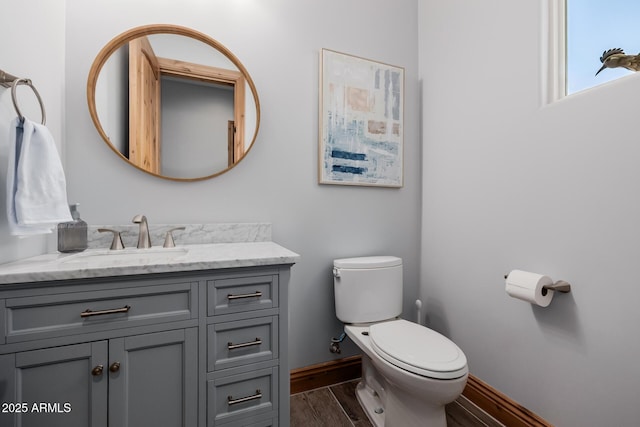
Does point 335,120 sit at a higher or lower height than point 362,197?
higher

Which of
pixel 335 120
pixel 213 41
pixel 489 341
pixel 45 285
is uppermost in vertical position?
pixel 213 41

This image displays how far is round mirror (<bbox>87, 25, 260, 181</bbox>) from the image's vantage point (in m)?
1.28

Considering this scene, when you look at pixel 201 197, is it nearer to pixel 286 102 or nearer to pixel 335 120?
pixel 286 102

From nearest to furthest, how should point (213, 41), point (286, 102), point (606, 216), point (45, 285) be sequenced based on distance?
point (45, 285) → point (606, 216) → point (213, 41) → point (286, 102)

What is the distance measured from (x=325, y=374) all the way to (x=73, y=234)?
1.47 meters

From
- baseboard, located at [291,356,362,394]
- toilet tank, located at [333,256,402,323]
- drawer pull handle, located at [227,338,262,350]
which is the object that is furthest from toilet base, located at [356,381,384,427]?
drawer pull handle, located at [227,338,262,350]

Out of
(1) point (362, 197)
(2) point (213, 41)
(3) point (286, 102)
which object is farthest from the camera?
(1) point (362, 197)

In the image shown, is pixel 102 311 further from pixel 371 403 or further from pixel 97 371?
pixel 371 403

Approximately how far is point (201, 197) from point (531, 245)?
63.3 inches

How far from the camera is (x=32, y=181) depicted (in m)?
0.92

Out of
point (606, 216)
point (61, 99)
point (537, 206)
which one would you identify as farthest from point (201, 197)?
point (606, 216)

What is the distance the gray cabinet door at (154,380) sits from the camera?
34.0 inches

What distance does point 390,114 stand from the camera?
180 cm

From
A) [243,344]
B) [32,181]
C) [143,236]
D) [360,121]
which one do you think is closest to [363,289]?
[243,344]
